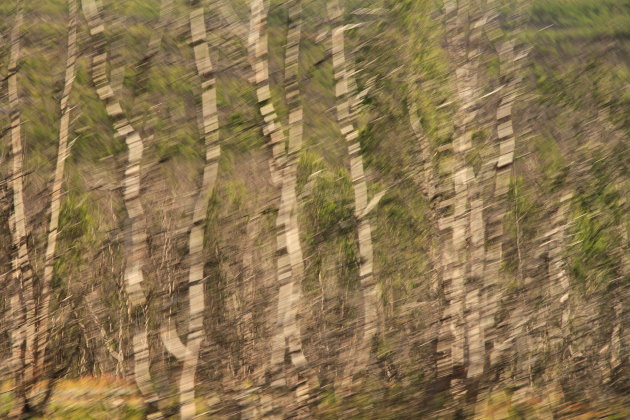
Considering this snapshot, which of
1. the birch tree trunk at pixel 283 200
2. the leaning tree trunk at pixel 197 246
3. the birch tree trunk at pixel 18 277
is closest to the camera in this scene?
the leaning tree trunk at pixel 197 246

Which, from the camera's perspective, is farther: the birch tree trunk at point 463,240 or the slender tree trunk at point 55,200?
the slender tree trunk at point 55,200

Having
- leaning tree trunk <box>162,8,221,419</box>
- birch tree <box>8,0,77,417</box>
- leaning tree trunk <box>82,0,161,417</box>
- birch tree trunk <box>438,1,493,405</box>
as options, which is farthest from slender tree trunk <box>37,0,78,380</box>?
birch tree trunk <box>438,1,493,405</box>

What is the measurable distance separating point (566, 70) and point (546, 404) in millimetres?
3129

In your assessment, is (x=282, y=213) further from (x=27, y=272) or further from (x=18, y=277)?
(x=18, y=277)

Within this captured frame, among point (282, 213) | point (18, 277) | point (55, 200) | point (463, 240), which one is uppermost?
point (55, 200)

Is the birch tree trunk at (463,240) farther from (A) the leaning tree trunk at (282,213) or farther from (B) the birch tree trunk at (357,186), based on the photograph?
(A) the leaning tree trunk at (282,213)

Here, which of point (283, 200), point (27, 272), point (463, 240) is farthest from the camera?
point (27, 272)

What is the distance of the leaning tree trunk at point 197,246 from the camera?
14.3 ft

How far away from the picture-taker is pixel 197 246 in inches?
173

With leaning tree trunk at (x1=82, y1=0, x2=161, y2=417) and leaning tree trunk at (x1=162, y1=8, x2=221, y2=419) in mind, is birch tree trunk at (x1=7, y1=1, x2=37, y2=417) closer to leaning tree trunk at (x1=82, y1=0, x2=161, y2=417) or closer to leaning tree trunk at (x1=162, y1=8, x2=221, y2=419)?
leaning tree trunk at (x1=82, y1=0, x2=161, y2=417)

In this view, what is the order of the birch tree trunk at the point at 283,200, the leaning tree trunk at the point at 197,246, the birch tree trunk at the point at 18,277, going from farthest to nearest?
the birch tree trunk at the point at 18,277, the birch tree trunk at the point at 283,200, the leaning tree trunk at the point at 197,246

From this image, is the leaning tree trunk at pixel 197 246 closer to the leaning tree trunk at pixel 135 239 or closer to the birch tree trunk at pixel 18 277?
the leaning tree trunk at pixel 135 239

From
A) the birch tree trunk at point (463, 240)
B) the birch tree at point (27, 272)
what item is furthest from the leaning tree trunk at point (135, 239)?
the birch tree trunk at point (463, 240)

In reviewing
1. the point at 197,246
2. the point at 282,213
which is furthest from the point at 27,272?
the point at 282,213
